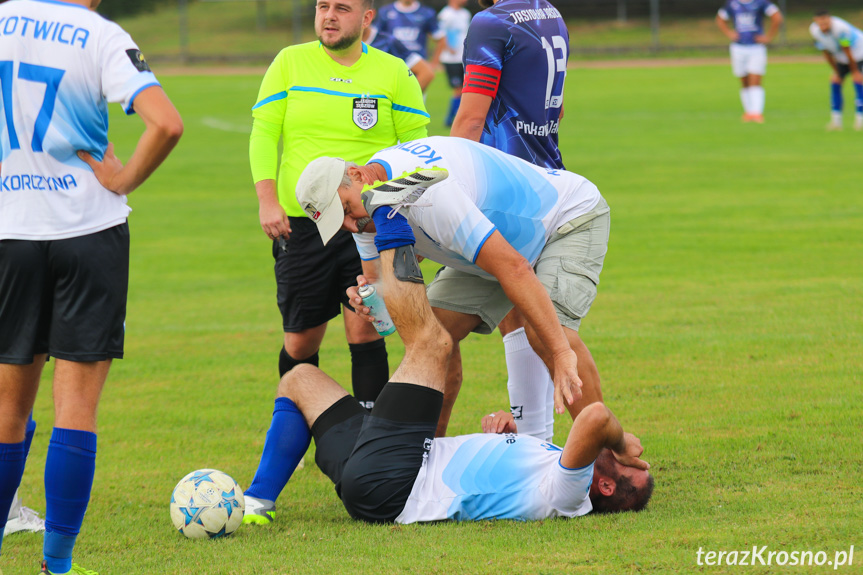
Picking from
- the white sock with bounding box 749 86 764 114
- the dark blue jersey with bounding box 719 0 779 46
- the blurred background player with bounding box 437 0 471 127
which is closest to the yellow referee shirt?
the blurred background player with bounding box 437 0 471 127

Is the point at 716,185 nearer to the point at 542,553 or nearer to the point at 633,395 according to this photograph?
the point at 633,395

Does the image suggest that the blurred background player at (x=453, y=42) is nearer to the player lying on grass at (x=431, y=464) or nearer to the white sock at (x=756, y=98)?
the white sock at (x=756, y=98)

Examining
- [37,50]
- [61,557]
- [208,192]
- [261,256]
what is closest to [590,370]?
[61,557]

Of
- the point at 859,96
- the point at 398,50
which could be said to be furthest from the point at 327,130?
the point at 859,96

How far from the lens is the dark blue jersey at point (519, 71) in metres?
5.57

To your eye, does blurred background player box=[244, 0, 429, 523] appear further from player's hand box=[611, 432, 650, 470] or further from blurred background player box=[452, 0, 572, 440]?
player's hand box=[611, 432, 650, 470]

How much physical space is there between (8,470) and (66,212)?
1021mm

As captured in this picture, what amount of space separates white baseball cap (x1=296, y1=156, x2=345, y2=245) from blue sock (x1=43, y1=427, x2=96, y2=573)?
4.10ft

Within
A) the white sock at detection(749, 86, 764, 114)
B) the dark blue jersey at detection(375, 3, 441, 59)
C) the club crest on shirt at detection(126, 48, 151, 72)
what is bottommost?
the white sock at detection(749, 86, 764, 114)

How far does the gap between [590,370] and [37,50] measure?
2690 mm

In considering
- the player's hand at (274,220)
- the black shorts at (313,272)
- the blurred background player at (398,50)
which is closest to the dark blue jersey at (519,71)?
the black shorts at (313,272)

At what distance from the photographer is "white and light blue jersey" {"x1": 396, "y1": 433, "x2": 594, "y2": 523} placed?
182 inches

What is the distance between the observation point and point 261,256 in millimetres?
12234

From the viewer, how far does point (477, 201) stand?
4.70 m
